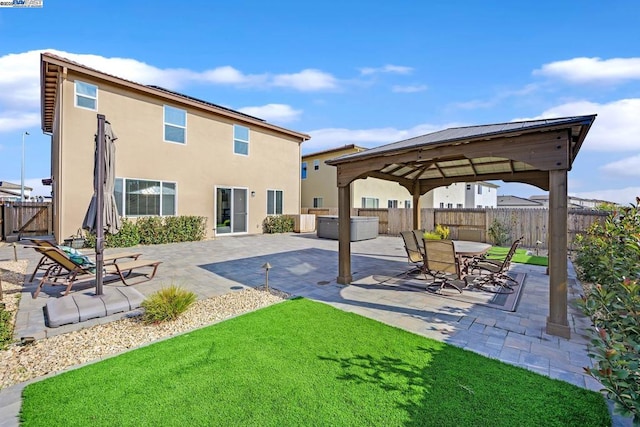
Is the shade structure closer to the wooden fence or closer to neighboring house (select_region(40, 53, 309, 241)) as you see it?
neighboring house (select_region(40, 53, 309, 241))

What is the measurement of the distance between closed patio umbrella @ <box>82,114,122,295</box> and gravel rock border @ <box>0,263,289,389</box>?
1269mm

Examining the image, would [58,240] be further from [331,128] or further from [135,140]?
[331,128]

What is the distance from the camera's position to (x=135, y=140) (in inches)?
452

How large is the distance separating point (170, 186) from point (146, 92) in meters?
3.81

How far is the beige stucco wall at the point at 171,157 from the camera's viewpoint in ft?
33.1

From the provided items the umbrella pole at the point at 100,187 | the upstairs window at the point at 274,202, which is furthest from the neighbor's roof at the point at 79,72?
the umbrella pole at the point at 100,187

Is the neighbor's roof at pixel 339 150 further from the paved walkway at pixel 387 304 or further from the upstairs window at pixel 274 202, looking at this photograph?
the paved walkway at pixel 387 304

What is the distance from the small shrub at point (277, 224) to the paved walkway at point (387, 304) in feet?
20.2

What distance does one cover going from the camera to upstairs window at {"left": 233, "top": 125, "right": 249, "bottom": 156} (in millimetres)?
14898

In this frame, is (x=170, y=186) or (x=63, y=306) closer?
(x=63, y=306)

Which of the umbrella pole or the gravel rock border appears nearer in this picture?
the gravel rock border

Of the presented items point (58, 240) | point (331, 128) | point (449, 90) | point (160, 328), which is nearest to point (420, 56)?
point (449, 90)

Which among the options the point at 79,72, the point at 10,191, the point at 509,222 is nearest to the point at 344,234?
the point at 509,222

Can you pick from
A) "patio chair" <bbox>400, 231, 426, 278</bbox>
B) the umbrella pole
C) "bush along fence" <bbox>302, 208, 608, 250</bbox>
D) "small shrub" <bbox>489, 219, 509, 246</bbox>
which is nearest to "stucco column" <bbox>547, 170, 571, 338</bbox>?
"patio chair" <bbox>400, 231, 426, 278</bbox>
